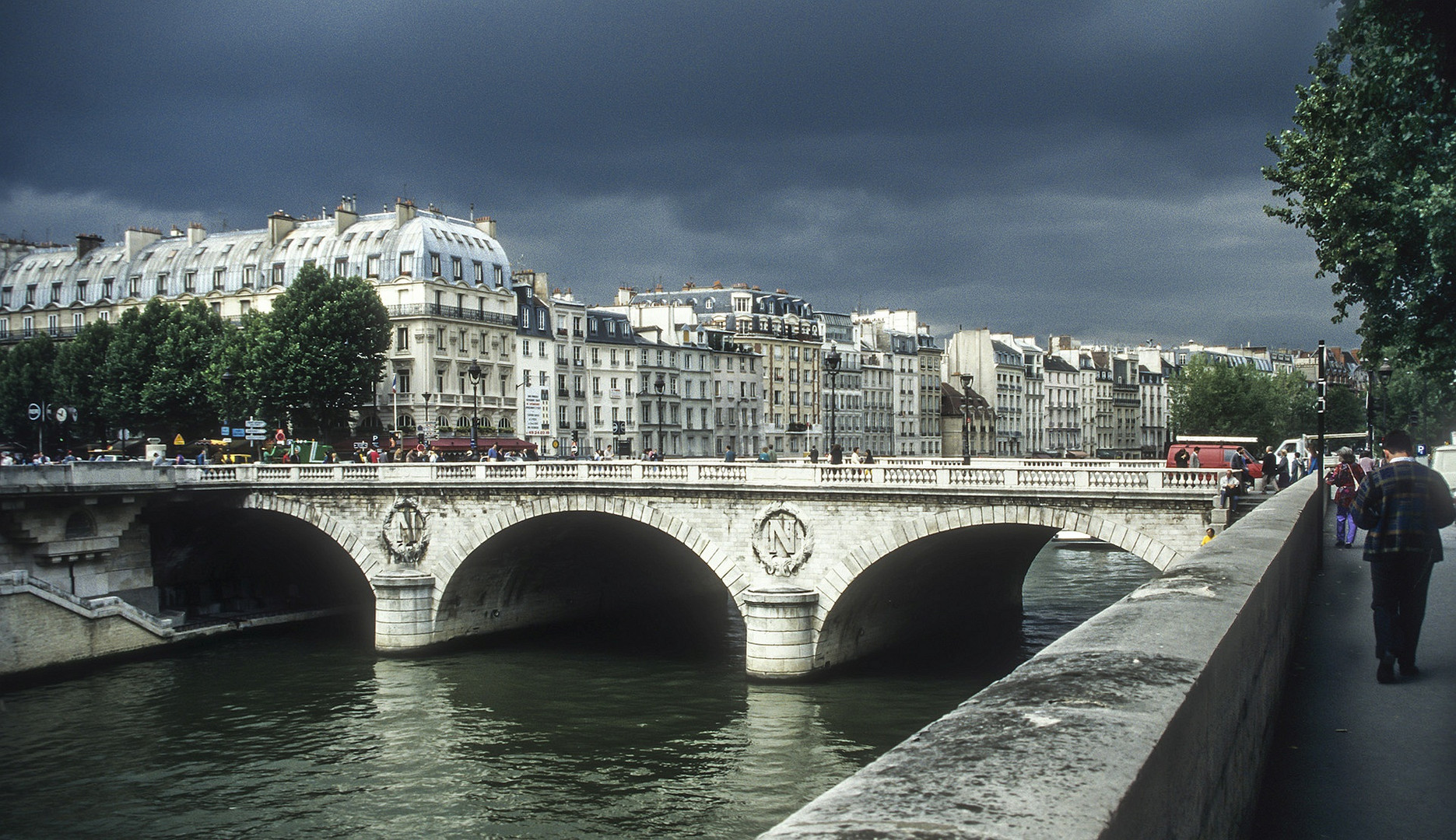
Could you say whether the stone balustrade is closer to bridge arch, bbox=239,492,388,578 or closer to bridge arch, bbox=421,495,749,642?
bridge arch, bbox=239,492,388,578

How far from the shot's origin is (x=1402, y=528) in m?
8.44

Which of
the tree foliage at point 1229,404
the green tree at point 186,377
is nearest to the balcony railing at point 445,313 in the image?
the green tree at point 186,377

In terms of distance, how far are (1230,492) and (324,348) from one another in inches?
1894

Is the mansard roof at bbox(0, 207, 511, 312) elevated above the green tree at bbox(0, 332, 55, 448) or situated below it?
above

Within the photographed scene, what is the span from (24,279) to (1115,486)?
82.4 m

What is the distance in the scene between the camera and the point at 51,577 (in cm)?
3775

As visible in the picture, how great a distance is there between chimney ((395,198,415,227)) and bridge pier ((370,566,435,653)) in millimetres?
42095

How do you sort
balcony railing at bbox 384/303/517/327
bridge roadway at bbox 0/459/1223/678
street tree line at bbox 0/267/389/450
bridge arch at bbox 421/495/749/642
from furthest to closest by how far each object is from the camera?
balcony railing at bbox 384/303/517/327
street tree line at bbox 0/267/389/450
bridge arch at bbox 421/495/749/642
bridge roadway at bbox 0/459/1223/678

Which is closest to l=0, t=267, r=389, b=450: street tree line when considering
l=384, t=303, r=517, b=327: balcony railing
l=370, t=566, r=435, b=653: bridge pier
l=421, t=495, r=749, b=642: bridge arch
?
l=384, t=303, r=517, b=327: balcony railing

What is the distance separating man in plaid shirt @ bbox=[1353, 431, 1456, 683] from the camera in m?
8.44

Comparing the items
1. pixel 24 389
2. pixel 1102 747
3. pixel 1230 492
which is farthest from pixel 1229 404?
pixel 1102 747

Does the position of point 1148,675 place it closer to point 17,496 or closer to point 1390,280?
point 1390,280

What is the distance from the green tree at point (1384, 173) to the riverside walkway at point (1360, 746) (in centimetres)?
1338

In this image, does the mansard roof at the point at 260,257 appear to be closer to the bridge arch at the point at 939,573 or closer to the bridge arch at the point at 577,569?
the bridge arch at the point at 577,569
